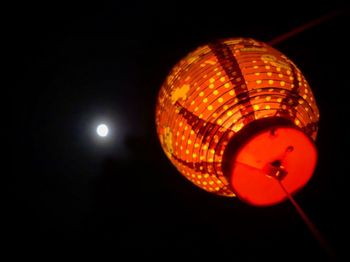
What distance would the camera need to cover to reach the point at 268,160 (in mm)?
1064

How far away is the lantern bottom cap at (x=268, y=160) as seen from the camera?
3.39ft

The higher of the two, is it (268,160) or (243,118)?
(243,118)

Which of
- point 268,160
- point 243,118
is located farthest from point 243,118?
point 268,160

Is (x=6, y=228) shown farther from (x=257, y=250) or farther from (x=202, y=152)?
(x=202, y=152)

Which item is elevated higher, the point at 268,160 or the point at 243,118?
the point at 243,118

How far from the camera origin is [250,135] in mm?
1021

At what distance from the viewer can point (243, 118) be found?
3.54 ft

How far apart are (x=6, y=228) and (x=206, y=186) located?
300 cm

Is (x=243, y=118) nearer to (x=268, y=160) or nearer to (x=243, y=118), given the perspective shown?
(x=243, y=118)


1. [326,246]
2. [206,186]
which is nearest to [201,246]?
[206,186]

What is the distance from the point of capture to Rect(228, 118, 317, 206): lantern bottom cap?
1032mm

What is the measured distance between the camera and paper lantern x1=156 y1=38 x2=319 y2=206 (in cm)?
105

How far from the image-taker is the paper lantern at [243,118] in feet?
3.45

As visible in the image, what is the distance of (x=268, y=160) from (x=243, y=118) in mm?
178
